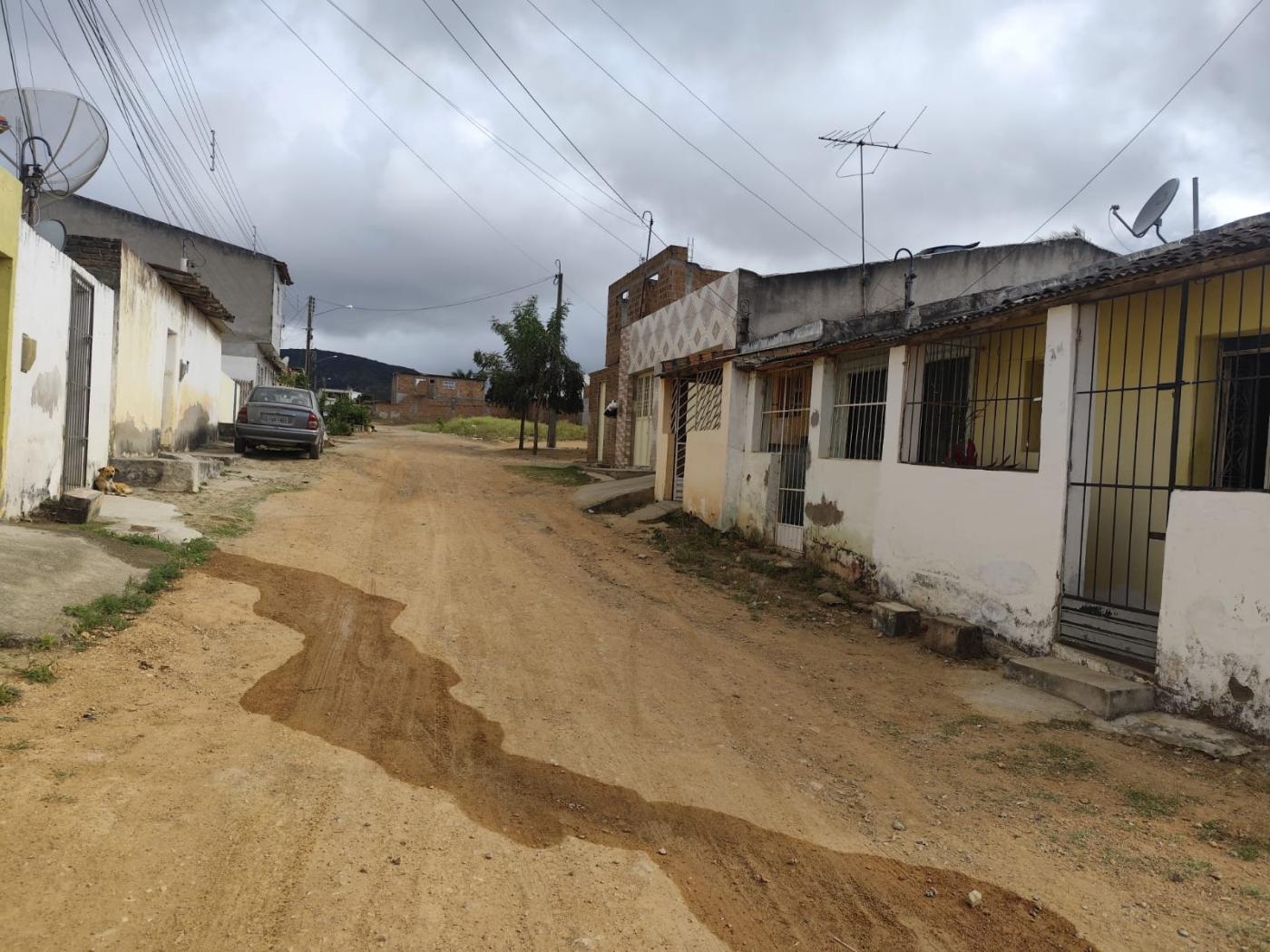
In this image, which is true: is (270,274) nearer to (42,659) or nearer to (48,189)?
(48,189)

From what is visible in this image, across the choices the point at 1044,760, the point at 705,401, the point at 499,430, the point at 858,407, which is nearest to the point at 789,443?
the point at 858,407

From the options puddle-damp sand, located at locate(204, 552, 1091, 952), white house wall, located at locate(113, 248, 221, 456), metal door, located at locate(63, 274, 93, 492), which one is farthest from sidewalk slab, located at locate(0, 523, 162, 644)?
white house wall, located at locate(113, 248, 221, 456)

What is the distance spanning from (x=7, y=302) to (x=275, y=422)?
371 inches

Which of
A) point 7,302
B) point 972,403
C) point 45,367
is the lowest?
point 45,367

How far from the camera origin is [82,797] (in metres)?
3.10

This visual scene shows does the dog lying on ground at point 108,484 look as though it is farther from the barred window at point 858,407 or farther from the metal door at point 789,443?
the barred window at point 858,407

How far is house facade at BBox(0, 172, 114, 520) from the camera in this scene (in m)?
6.61

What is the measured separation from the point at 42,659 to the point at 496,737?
2.44 m

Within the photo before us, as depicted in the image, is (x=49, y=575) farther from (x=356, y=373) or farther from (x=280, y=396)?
(x=356, y=373)

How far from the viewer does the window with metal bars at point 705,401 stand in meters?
13.1

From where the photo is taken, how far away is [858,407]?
9.59 meters

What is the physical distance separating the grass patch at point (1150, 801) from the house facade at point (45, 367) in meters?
8.17

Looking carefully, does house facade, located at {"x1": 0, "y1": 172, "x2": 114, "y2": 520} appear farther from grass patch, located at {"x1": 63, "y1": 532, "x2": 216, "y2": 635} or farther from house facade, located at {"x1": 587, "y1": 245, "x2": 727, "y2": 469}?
house facade, located at {"x1": 587, "y1": 245, "x2": 727, "y2": 469}

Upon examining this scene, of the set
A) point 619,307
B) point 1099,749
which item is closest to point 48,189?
point 1099,749
